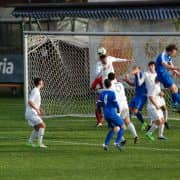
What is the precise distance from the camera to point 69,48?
98.6ft

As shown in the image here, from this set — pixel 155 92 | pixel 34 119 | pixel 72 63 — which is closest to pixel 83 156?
pixel 34 119

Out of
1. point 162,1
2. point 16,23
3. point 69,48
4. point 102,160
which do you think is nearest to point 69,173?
point 102,160

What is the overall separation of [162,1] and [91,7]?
3.28 meters

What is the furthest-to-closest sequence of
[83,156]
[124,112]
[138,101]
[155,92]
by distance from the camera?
[138,101], [155,92], [124,112], [83,156]

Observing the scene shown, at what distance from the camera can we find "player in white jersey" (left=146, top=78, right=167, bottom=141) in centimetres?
2069

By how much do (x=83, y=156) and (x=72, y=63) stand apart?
11860 millimetres

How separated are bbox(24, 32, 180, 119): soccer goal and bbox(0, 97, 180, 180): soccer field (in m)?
3.47

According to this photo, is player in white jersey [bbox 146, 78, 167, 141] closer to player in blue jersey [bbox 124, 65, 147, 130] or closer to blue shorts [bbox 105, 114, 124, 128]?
player in blue jersey [bbox 124, 65, 147, 130]

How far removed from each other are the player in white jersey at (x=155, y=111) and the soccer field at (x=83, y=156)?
27 cm

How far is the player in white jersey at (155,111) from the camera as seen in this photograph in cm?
2069

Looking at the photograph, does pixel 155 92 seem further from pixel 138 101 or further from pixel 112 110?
pixel 112 110

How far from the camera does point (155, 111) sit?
68.8ft

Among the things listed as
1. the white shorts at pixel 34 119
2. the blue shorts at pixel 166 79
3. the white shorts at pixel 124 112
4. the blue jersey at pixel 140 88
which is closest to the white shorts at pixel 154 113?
the blue shorts at pixel 166 79

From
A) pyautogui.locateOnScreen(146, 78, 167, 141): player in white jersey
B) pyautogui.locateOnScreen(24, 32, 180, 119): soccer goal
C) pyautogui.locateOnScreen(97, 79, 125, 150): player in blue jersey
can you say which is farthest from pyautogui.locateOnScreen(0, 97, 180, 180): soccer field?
pyautogui.locateOnScreen(24, 32, 180, 119): soccer goal
